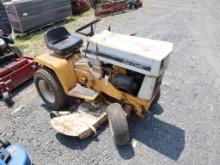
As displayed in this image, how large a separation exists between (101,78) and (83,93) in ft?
1.28

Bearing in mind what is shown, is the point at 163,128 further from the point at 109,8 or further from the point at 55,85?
the point at 109,8

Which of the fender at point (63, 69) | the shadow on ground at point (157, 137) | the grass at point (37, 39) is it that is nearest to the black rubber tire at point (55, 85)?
the fender at point (63, 69)

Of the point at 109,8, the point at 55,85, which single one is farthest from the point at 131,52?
the point at 109,8

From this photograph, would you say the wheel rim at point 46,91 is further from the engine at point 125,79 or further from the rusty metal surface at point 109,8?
the rusty metal surface at point 109,8

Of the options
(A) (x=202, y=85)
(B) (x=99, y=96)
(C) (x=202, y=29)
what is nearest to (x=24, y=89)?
(B) (x=99, y=96)

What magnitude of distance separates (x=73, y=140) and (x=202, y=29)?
6.25 m

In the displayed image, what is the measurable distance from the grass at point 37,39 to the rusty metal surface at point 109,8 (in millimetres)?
414

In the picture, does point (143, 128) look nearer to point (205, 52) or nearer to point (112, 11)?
point (205, 52)

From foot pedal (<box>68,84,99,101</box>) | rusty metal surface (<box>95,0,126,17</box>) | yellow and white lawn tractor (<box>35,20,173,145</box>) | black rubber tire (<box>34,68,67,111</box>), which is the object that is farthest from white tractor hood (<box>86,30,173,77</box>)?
rusty metal surface (<box>95,0,126,17</box>)

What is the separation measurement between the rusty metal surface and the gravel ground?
4549 mm

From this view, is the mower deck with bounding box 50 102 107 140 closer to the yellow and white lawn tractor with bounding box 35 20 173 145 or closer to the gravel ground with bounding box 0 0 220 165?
the yellow and white lawn tractor with bounding box 35 20 173 145

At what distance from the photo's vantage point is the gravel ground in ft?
11.4

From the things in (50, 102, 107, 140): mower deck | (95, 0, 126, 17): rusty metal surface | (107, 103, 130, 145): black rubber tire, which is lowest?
(95, 0, 126, 17): rusty metal surface

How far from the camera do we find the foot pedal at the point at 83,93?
12.8ft
